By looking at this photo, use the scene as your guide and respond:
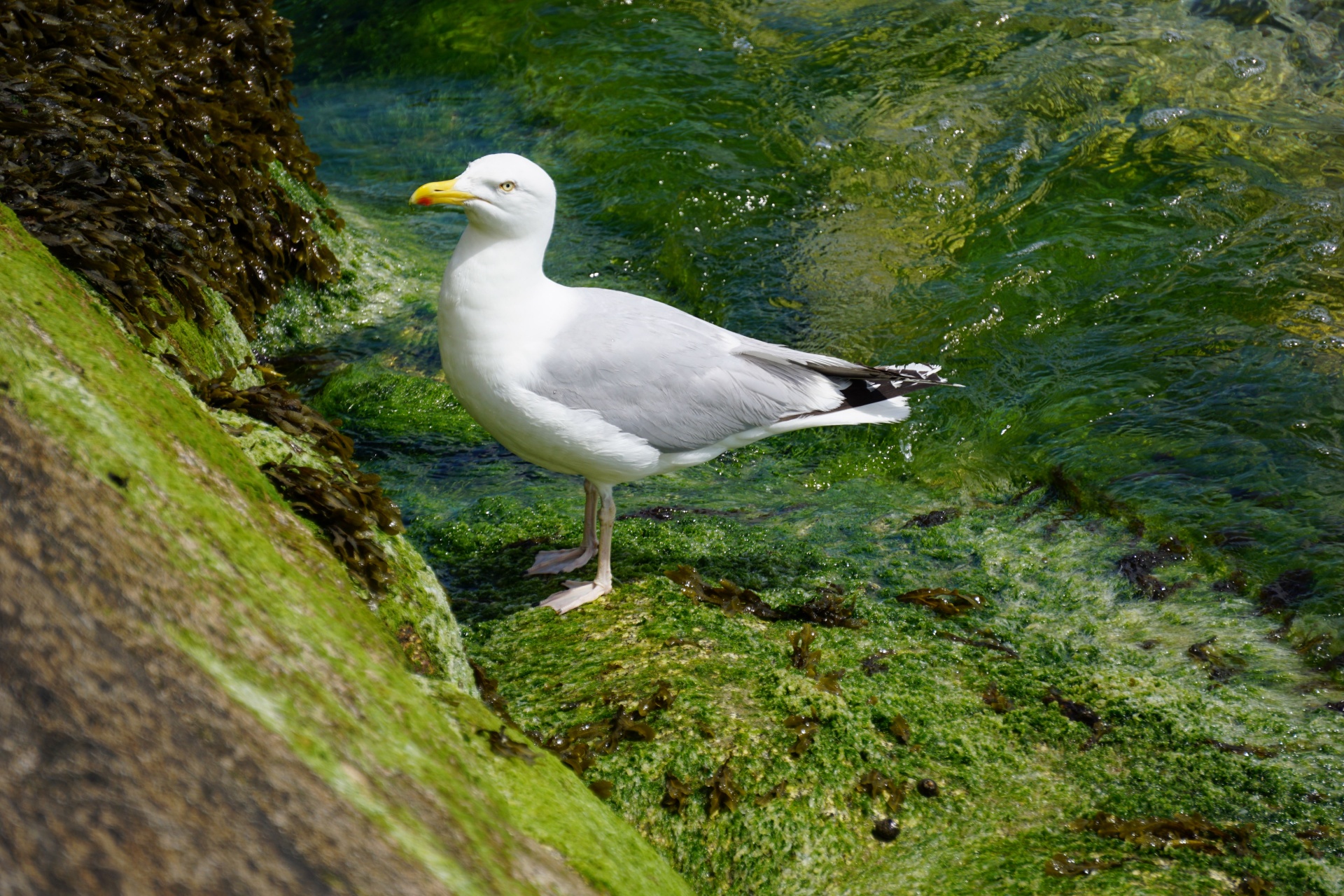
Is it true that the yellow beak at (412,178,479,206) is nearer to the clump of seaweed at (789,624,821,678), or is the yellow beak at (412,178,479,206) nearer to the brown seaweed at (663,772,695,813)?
the clump of seaweed at (789,624,821,678)

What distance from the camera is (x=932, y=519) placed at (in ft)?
17.3

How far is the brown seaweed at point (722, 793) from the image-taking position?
3.43 m

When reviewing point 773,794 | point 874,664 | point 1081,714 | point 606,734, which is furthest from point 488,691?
point 1081,714

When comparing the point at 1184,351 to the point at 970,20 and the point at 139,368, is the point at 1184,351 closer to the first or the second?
the point at 970,20

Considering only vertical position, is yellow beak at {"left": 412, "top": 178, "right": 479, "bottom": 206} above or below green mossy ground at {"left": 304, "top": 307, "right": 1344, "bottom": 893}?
above

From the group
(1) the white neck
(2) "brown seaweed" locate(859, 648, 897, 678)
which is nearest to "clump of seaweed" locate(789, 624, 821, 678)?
(2) "brown seaweed" locate(859, 648, 897, 678)

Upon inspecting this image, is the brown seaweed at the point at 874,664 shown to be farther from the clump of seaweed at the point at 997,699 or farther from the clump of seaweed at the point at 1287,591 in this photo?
the clump of seaweed at the point at 1287,591

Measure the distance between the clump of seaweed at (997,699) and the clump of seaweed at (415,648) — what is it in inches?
77.5

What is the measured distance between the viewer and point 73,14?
17.9ft

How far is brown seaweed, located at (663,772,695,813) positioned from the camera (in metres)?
3.46

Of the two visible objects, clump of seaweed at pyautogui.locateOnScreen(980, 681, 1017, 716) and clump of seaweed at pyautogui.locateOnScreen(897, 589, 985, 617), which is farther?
clump of seaweed at pyautogui.locateOnScreen(897, 589, 985, 617)

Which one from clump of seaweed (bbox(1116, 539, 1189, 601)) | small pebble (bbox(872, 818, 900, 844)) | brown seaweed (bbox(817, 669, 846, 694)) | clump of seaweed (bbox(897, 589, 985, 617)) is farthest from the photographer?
clump of seaweed (bbox(1116, 539, 1189, 601))

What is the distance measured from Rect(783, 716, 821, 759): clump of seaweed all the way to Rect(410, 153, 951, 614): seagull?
1.13 meters

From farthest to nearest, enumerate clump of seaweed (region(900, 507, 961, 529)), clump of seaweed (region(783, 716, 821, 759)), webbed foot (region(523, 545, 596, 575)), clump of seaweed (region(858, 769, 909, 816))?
1. clump of seaweed (region(900, 507, 961, 529))
2. webbed foot (region(523, 545, 596, 575))
3. clump of seaweed (region(783, 716, 821, 759))
4. clump of seaweed (region(858, 769, 909, 816))
